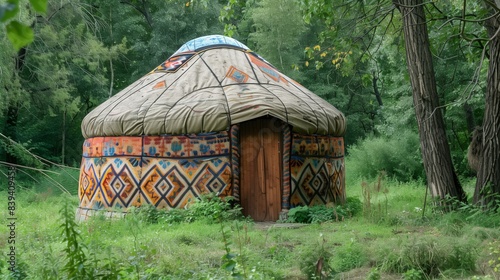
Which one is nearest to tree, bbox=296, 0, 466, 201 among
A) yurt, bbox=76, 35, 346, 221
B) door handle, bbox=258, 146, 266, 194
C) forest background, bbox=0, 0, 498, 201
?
forest background, bbox=0, 0, 498, 201

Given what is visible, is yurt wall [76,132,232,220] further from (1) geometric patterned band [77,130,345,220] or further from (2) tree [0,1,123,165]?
(2) tree [0,1,123,165]

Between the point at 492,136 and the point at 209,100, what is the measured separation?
323 centimetres

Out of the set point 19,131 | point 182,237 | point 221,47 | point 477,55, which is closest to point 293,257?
point 182,237

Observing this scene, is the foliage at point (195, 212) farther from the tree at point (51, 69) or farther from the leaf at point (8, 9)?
the tree at point (51, 69)

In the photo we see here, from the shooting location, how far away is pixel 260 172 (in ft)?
25.7

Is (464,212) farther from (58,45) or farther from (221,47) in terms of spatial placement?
(58,45)

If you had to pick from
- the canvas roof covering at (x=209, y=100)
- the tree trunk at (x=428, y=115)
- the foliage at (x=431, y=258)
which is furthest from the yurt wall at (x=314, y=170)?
the foliage at (x=431, y=258)

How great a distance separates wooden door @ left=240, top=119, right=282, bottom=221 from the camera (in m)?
7.79

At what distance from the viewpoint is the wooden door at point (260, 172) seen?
779 cm

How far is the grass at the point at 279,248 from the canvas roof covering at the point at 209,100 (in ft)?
3.86

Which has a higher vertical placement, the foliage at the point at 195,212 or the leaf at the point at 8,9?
the leaf at the point at 8,9

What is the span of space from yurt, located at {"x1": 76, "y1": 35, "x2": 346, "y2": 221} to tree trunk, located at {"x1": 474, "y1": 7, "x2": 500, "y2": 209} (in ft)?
7.18

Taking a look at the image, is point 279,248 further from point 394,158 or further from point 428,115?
point 394,158

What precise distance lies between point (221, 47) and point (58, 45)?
7.85m
